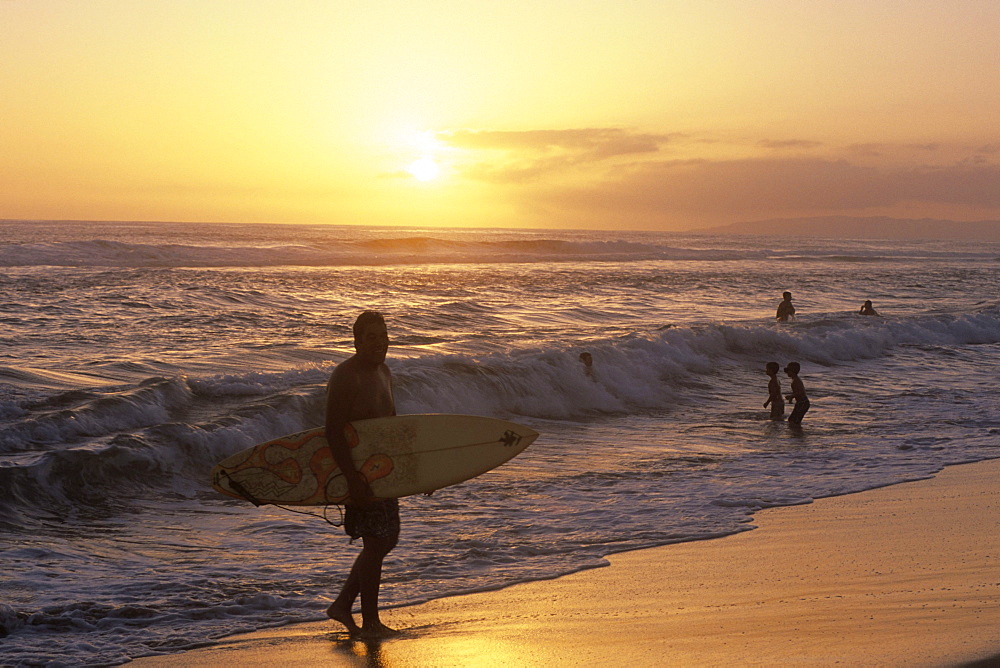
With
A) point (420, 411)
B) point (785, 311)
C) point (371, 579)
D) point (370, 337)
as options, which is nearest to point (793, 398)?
point (420, 411)

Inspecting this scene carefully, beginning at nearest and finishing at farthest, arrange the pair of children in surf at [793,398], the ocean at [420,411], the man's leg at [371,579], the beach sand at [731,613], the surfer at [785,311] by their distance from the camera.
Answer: the beach sand at [731,613]
the man's leg at [371,579]
the ocean at [420,411]
the pair of children in surf at [793,398]
the surfer at [785,311]

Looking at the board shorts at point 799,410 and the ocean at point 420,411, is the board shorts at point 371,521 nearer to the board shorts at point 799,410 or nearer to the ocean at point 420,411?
the ocean at point 420,411

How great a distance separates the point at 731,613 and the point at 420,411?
8104 mm

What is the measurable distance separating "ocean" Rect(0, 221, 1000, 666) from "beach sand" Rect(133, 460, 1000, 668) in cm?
36

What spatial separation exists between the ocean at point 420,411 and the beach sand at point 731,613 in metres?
0.36

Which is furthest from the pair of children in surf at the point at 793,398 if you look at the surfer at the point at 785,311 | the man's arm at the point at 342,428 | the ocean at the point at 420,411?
the surfer at the point at 785,311

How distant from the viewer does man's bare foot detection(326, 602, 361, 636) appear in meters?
4.77

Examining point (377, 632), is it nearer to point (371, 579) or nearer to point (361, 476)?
point (371, 579)

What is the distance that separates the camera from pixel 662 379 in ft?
52.1

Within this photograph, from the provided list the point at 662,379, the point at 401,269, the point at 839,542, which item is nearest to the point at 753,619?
the point at 839,542

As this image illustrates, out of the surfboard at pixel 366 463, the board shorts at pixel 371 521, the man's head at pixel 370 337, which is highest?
the man's head at pixel 370 337

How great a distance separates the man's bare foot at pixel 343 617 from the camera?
15.6 ft

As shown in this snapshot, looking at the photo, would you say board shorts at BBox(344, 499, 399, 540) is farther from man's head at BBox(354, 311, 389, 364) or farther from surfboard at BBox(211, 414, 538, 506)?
man's head at BBox(354, 311, 389, 364)

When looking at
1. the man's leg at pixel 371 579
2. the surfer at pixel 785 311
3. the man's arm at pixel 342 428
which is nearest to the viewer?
the man's arm at pixel 342 428
